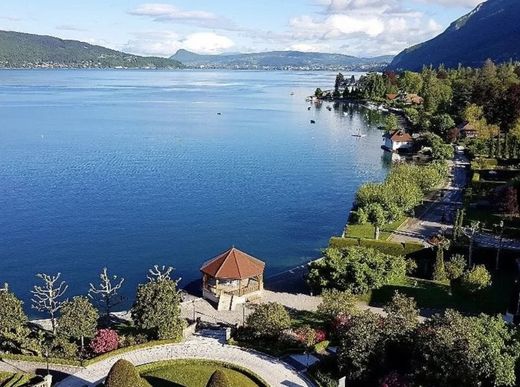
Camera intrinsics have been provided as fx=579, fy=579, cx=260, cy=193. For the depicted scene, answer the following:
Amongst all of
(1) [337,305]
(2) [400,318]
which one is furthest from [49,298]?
(2) [400,318]

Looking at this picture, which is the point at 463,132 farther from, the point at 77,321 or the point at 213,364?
the point at 77,321

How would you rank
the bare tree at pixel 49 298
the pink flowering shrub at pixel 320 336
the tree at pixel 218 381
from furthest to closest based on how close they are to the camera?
the bare tree at pixel 49 298, the pink flowering shrub at pixel 320 336, the tree at pixel 218 381

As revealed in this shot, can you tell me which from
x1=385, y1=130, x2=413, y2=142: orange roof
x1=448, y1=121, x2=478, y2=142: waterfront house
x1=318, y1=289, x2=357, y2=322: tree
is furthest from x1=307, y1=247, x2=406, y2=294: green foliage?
x1=448, y1=121, x2=478, y2=142: waterfront house

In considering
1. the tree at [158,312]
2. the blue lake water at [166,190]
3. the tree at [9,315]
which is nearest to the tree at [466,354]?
the tree at [158,312]

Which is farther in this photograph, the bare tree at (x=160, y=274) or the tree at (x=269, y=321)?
the bare tree at (x=160, y=274)

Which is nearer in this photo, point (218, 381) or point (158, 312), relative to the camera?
point (218, 381)

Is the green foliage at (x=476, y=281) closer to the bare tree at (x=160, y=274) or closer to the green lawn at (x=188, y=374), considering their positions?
the green lawn at (x=188, y=374)
